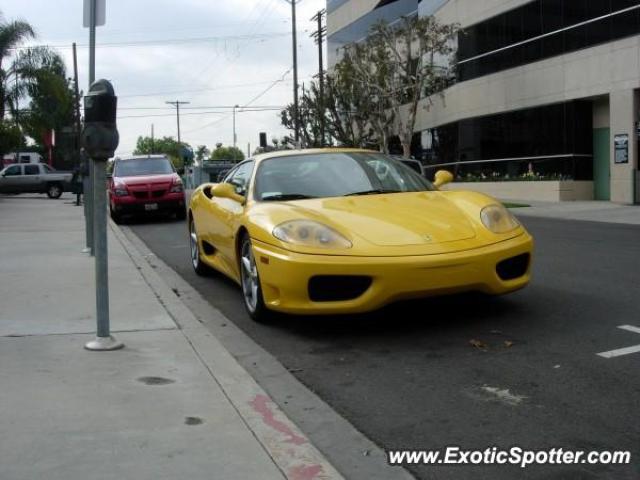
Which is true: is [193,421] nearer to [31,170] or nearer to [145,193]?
[145,193]

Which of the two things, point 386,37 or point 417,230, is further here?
point 386,37

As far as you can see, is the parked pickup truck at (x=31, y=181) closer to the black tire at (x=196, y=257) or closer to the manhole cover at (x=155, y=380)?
the black tire at (x=196, y=257)

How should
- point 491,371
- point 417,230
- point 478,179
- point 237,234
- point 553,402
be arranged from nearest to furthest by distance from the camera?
point 553,402 < point 491,371 < point 417,230 < point 237,234 < point 478,179

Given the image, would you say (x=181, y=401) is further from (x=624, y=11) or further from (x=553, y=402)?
(x=624, y=11)

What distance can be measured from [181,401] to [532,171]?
977 inches

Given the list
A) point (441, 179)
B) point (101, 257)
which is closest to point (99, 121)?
point (101, 257)

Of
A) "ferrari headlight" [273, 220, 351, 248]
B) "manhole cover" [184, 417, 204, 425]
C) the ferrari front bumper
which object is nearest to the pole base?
the ferrari front bumper

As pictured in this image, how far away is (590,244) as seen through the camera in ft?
35.4

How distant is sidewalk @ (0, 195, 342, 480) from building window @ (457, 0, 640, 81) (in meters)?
20.3

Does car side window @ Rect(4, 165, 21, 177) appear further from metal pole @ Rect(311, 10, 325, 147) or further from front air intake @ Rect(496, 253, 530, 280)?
front air intake @ Rect(496, 253, 530, 280)

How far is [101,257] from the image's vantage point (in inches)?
199

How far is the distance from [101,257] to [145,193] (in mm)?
13078

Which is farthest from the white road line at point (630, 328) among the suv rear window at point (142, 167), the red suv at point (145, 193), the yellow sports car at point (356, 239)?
the suv rear window at point (142, 167)

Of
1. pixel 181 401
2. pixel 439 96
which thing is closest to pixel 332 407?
pixel 181 401
